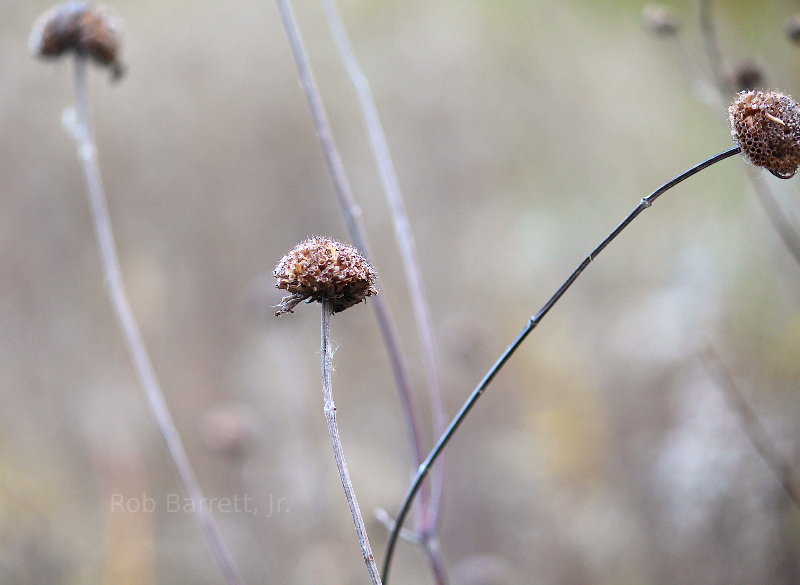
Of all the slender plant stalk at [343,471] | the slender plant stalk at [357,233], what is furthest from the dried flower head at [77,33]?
the slender plant stalk at [343,471]

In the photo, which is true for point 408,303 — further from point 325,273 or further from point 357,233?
point 325,273

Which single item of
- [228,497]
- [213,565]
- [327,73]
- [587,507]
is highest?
[327,73]

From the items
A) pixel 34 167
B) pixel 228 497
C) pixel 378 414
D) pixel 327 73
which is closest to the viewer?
pixel 228 497

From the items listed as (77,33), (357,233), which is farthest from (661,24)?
(77,33)

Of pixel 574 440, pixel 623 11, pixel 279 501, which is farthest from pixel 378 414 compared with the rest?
pixel 623 11

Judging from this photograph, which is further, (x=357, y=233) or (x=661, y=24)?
(x=661, y=24)

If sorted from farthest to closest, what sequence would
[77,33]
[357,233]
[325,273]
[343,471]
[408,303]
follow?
1. [408,303]
2. [77,33]
3. [357,233]
4. [325,273]
5. [343,471]

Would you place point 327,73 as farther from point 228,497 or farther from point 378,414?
point 228,497

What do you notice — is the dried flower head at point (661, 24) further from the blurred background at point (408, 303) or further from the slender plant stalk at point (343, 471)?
the slender plant stalk at point (343, 471)
